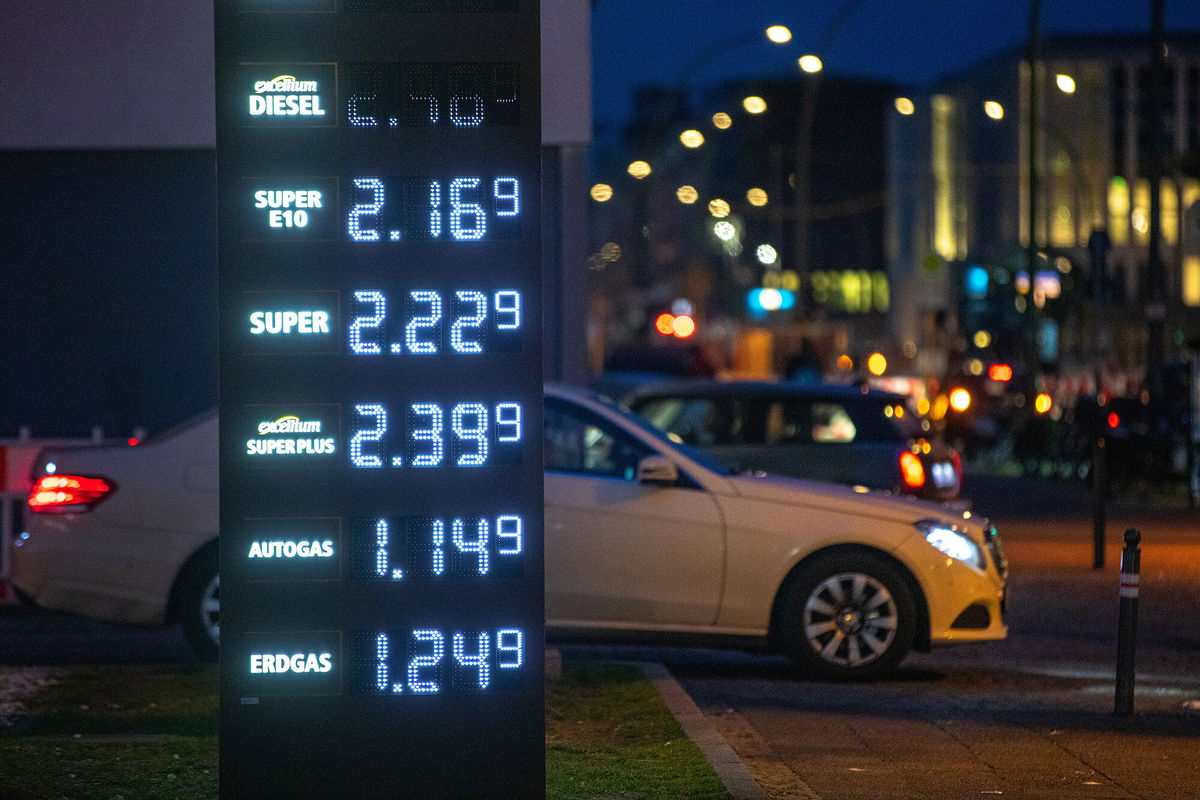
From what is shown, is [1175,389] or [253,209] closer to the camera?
[253,209]

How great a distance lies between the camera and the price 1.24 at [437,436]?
6398mm

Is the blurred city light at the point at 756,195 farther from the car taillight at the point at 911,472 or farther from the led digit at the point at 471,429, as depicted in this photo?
the led digit at the point at 471,429

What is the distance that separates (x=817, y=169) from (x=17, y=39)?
10209 centimetres

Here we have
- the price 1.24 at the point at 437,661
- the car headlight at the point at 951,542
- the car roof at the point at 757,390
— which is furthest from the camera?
the car roof at the point at 757,390

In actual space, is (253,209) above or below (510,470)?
above

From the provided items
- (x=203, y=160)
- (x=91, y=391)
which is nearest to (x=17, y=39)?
(x=203, y=160)

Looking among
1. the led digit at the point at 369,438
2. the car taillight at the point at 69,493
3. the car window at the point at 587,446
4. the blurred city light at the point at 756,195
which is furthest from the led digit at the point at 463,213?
→ the blurred city light at the point at 756,195

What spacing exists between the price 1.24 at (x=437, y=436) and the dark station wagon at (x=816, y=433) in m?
9.32

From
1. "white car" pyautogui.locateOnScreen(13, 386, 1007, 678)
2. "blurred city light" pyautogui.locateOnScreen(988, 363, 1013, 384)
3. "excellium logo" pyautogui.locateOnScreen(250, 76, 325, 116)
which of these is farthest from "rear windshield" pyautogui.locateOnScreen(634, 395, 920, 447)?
"blurred city light" pyautogui.locateOnScreen(988, 363, 1013, 384)

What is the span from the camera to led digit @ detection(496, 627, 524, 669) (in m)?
6.52

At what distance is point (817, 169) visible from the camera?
11669 centimetres

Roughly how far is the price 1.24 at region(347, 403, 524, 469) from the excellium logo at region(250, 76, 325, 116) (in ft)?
3.24

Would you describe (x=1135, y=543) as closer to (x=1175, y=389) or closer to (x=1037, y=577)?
(x=1037, y=577)

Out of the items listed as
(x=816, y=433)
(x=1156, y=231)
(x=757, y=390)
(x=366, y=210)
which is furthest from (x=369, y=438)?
(x=1156, y=231)
